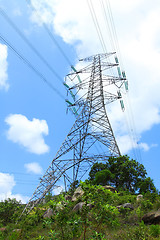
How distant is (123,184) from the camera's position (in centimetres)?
1895

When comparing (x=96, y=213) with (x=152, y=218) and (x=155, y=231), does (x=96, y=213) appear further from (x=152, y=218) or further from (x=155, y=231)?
(x=152, y=218)

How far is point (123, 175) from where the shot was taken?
62.4ft

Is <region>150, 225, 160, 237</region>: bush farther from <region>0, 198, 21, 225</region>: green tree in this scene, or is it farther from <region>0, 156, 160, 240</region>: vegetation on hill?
<region>0, 198, 21, 225</region>: green tree

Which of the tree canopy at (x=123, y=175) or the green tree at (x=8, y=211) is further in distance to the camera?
the tree canopy at (x=123, y=175)

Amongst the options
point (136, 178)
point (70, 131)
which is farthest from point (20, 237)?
point (136, 178)

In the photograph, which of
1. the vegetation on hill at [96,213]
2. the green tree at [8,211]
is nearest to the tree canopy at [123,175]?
the vegetation on hill at [96,213]

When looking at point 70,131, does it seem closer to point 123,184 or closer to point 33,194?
point 33,194

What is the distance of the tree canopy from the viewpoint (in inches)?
707

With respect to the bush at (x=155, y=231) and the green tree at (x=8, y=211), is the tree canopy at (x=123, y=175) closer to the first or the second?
the green tree at (x=8, y=211)

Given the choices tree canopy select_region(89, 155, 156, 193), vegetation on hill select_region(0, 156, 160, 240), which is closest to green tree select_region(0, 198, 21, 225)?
vegetation on hill select_region(0, 156, 160, 240)

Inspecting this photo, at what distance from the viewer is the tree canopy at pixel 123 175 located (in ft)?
58.9

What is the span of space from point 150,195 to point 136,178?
866 cm

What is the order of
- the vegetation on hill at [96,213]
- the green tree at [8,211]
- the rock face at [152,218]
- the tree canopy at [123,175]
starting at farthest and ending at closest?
the tree canopy at [123,175], the green tree at [8,211], the rock face at [152,218], the vegetation on hill at [96,213]

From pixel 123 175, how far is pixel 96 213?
15.2 m
